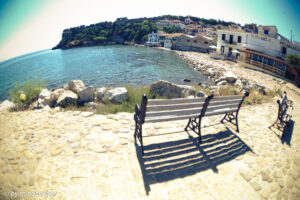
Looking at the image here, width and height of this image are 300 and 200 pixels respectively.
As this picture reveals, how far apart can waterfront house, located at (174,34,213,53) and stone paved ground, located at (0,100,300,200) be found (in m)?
49.3

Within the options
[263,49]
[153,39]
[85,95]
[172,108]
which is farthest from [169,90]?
[153,39]

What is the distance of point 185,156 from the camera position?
352 centimetres

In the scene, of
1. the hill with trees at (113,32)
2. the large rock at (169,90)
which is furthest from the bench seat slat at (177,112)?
the hill with trees at (113,32)

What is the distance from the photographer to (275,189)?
2965 millimetres

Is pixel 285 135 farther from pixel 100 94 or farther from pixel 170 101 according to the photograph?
pixel 100 94

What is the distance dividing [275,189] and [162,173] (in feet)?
8.11

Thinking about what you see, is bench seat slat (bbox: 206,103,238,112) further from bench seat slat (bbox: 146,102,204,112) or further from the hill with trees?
the hill with trees

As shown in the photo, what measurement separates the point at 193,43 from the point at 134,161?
5474cm

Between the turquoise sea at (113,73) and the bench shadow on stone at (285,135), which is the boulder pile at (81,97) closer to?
the turquoise sea at (113,73)

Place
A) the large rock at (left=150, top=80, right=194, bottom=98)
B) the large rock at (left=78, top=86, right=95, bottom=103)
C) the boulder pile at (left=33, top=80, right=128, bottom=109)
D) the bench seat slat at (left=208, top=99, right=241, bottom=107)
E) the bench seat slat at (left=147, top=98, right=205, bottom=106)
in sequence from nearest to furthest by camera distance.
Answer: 1. the bench seat slat at (left=147, top=98, right=205, bottom=106)
2. the bench seat slat at (left=208, top=99, right=241, bottom=107)
3. the boulder pile at (left=33, top=80, right=128, bottom=109)
4. the large rock at (left=78, top=86, right=95, bottom=103)
5. the large rock at (left=150, top=80, right=194, bottom=98)

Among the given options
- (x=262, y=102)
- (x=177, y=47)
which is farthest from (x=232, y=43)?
(x=262, y=102)

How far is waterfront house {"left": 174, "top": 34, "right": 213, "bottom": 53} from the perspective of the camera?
47281 millimetres

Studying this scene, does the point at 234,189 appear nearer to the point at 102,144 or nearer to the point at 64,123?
the point at 102,144

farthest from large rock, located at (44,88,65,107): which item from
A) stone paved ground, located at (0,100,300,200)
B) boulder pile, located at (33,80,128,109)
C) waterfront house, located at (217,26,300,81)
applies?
waterfront house, located at (217,26,300,81)
